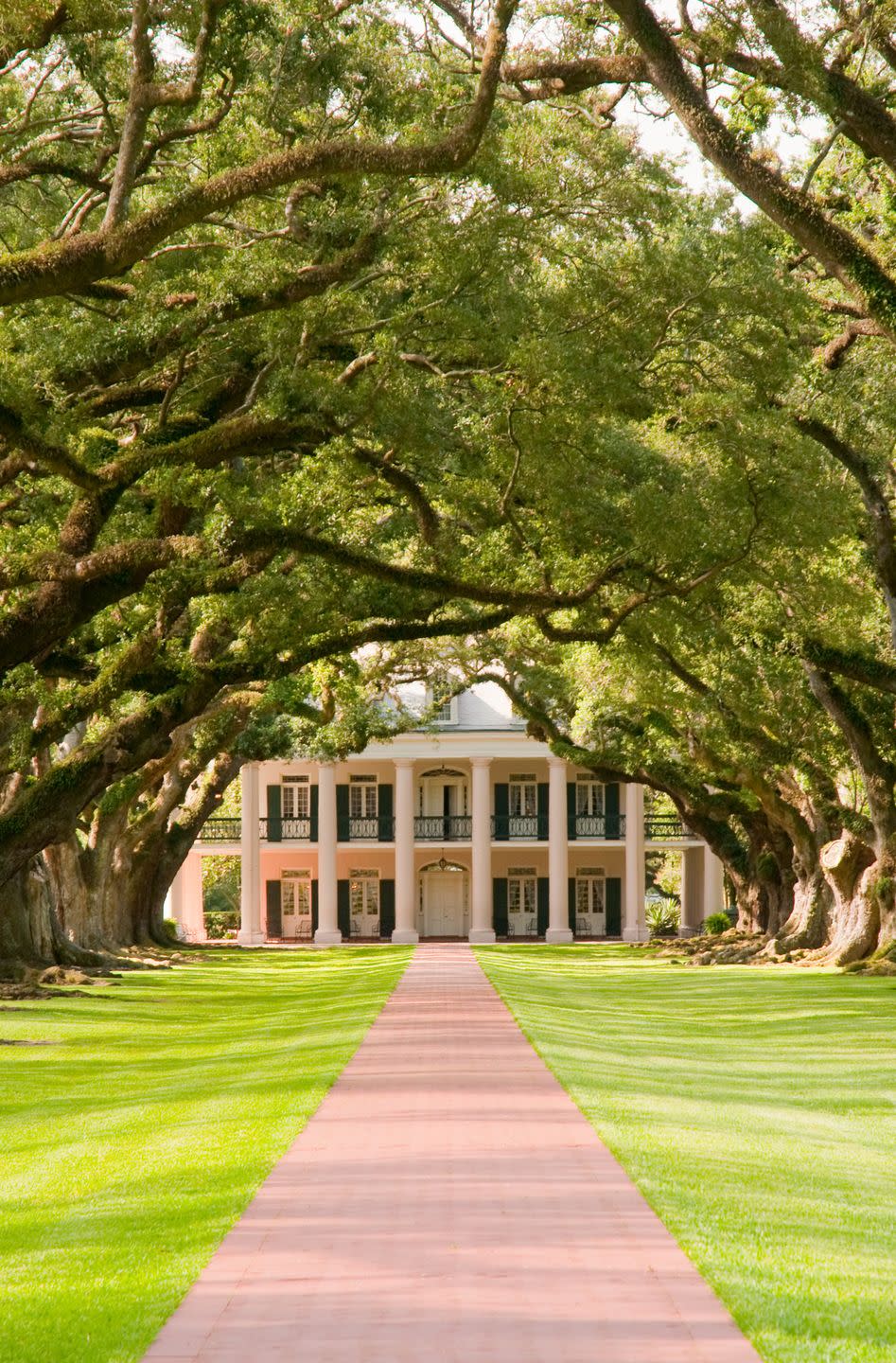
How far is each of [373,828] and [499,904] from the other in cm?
497

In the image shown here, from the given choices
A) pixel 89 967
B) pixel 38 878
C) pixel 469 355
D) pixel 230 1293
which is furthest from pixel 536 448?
pixel 89 967

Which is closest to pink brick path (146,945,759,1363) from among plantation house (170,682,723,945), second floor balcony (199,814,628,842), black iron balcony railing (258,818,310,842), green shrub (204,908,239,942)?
plantation house (170,682,723,945)

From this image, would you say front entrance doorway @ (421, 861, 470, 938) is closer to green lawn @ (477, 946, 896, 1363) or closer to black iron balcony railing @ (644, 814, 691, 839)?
black iron balcony railing @ (644, 814, 691, 839)

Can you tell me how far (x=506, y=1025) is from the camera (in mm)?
18766

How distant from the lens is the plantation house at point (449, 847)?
54.5 m

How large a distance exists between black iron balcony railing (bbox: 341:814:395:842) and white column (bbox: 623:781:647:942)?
7706mm

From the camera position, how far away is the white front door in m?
58.0

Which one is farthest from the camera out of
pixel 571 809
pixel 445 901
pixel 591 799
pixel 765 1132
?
pixel 445 901

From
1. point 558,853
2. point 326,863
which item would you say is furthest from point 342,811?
point 558,853

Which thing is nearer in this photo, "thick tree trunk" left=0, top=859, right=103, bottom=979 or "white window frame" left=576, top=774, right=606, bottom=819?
"thick tree trunk" left=0, top=859, right=103, bottom=979

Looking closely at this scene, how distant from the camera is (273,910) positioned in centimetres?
5841

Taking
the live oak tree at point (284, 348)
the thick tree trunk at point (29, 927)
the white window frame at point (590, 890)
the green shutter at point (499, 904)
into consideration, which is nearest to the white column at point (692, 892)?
the white window frame at point (590, 890)

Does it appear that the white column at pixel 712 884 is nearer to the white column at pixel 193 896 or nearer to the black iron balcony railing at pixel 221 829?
the black iron balcony railing at pixel 221 829

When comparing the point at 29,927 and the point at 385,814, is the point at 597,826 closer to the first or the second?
the point at 385,814
